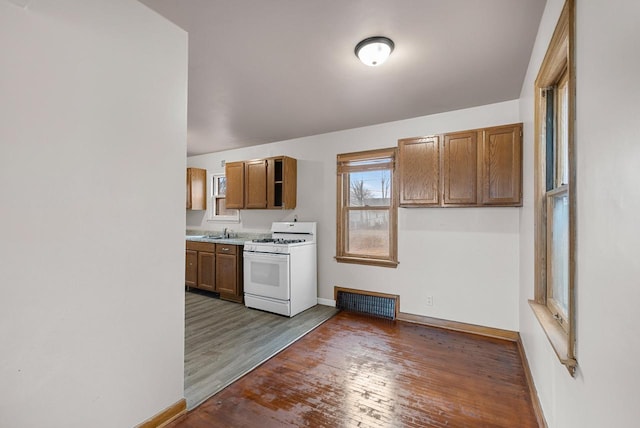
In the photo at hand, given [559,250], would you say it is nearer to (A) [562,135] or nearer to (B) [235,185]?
(A) [562,135]

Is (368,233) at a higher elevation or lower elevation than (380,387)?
higher

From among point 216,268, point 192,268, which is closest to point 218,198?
point 192,268

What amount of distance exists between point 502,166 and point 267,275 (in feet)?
10.1

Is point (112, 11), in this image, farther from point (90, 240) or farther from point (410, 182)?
point (410, 182)

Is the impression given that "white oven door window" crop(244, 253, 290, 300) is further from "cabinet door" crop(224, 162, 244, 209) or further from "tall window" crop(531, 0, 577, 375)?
"tall window" crop(531, 0, 577, 375)

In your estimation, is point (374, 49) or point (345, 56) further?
point (345, 56)

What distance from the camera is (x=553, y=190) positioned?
5.93ft

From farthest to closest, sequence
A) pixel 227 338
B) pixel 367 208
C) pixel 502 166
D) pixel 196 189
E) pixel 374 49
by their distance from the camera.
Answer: pixel 196 189 < pixel 367 208 < pixel 227 338 < pixel 502 166 < pixel 374 49

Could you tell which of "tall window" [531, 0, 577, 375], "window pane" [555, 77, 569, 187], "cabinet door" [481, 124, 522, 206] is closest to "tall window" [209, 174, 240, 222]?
"cabinet door" [481, 124, 522, 206]

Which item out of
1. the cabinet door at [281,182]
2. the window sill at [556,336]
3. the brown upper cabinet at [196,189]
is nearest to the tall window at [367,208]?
the cabinet door at [281,182]

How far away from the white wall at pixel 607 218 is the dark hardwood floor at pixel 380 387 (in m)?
0.87

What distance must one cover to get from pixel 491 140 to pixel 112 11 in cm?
328

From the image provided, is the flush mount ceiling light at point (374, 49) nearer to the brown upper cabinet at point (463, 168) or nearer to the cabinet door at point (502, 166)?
the brown upper cabinet at point (463, 168)

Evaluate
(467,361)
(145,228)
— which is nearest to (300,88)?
(145,228)
